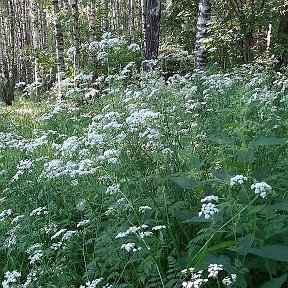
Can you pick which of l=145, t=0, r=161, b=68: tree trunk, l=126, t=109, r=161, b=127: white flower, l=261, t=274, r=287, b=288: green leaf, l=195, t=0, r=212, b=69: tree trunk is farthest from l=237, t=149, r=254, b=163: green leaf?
l=145, t=0, r=161, b=68: tree trunk

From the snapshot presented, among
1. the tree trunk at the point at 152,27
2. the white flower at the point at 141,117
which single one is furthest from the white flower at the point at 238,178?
the tree trunk at the point at 152,27

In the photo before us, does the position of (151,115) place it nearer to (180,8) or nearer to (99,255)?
(99,255)

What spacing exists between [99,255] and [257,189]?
1656 mm

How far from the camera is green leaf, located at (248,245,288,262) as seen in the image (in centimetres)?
246

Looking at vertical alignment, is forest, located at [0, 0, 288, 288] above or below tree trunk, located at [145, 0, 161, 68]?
below

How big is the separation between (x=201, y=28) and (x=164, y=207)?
23.3 ft

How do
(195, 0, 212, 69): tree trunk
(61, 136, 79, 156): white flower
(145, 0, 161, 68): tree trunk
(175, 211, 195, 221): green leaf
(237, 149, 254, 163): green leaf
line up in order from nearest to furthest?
(237, 149, 254, 163): green leaf, (175, 211, 195, 221): green leaf, (61, 136, 79, 156): white flower, (195, 0, 212, 69): tree trunk, (145, 0, 161, 68): tree trunk

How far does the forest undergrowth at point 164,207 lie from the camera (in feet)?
8.80

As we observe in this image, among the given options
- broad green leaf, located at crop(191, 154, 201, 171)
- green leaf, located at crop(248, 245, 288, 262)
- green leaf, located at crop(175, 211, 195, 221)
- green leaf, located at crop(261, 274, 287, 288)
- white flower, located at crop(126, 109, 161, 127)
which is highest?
white flower, located at crop(126, 109, 161, 127)

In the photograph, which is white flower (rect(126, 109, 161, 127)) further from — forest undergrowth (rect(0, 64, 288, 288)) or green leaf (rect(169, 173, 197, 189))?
green leaf (rect(169, 173, 197, 189))

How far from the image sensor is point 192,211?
11.0 ft

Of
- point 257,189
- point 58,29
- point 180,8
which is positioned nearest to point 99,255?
point 257,189

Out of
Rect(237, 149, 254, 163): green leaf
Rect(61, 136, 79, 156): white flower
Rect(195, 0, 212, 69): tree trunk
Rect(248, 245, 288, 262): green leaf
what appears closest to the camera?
Rect(248, 245, 288, 262): green leaf

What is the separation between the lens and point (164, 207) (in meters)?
3.42
